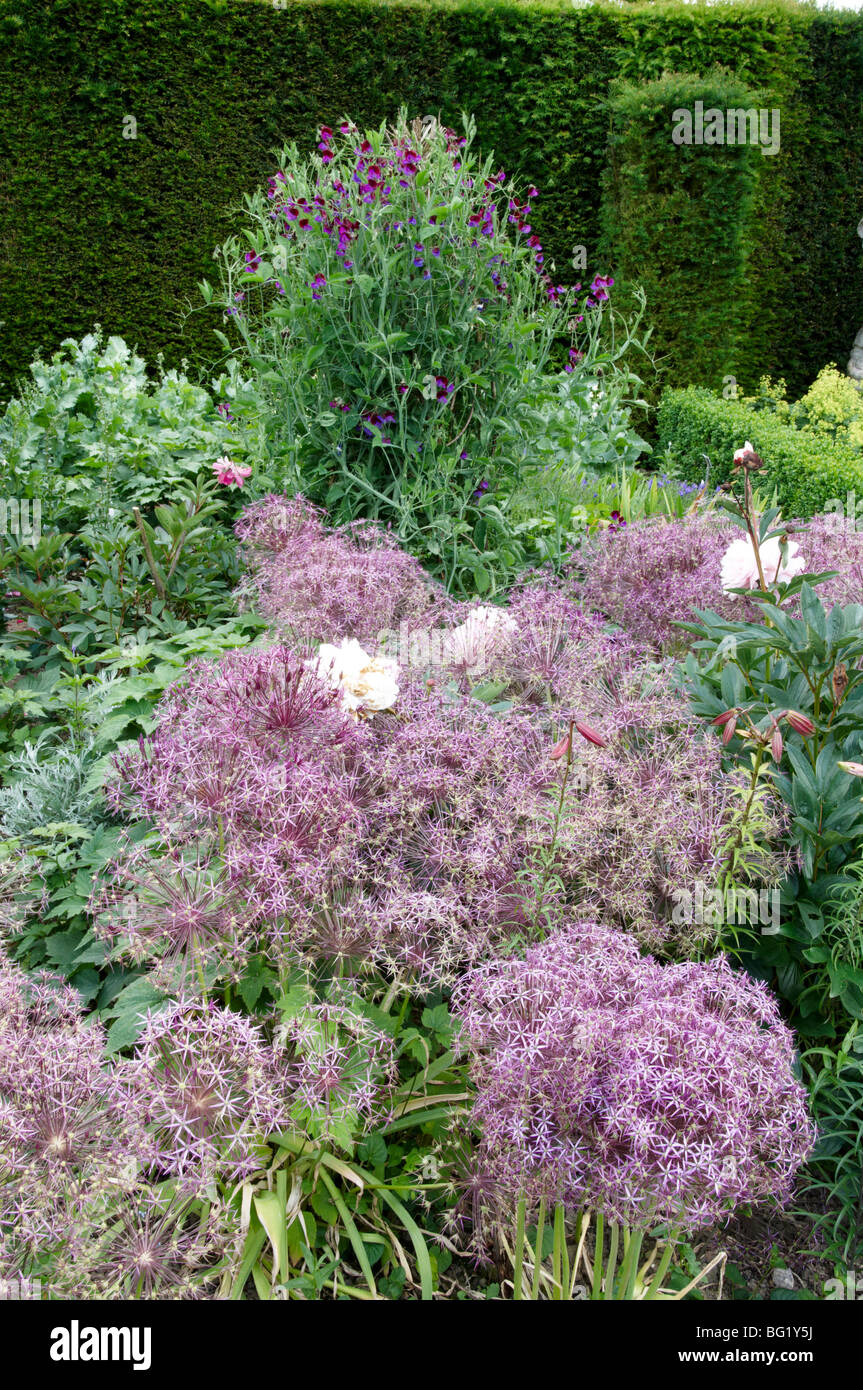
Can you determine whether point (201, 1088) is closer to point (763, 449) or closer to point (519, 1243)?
point (519, 1243)

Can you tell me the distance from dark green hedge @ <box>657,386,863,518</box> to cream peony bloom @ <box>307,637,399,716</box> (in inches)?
169

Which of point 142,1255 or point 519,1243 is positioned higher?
point 142,1255

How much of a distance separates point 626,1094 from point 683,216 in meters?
8.94

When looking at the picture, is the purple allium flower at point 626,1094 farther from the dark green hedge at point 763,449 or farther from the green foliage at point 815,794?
the dark green hedge at point 763,449

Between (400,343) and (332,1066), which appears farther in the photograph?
(400,343)

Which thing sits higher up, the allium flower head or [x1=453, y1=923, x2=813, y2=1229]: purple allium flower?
the allium flower head

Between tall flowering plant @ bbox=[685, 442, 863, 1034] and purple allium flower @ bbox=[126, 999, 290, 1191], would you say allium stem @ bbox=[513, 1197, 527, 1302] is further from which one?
tall flowering plant @ bbox=[685, 442, 863, 1034]

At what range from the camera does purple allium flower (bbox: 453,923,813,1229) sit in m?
1.13

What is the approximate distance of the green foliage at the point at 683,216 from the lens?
8.16 metres

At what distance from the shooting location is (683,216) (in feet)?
27.5

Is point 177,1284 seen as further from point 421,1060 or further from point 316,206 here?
point 316,206

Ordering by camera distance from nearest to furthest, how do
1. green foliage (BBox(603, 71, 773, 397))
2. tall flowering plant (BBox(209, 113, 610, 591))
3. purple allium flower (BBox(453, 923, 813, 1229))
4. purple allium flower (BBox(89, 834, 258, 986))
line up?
purple allium flower (BBox(453, 923, 813, 1229)) < purple allium flower (BBox(89, 834, 258, 986)) < tall flowering plant (BBox(209, 113, 610, 591)) < green foliage (BBox(603, 71, 773, 397))

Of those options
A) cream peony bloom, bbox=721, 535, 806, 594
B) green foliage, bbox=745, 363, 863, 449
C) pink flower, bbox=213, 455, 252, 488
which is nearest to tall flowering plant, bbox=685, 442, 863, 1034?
cream peony bloom, bbox=721, 535, 806, 594

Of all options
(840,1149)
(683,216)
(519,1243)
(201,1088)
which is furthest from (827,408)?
(201,1088)
